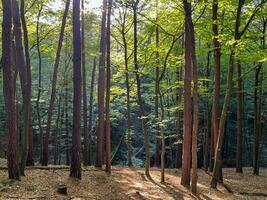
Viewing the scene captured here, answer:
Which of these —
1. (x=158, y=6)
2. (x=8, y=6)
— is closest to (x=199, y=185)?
(x=158, y=6)

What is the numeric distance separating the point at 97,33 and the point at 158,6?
7.73 metres

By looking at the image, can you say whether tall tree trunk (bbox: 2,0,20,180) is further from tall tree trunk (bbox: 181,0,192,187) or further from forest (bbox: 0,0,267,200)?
tall tree trunk (bbox: 181,0,192,187)

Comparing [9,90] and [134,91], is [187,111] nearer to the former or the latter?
[9,90]

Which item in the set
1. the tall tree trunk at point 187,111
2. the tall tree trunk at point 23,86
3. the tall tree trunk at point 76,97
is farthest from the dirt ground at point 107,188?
the tall tree trunk at point 187,111

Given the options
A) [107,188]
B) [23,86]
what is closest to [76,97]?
[23,86]

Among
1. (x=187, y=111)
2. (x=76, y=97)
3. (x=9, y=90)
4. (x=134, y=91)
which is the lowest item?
(x=187, y=111)

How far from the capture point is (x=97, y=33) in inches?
915

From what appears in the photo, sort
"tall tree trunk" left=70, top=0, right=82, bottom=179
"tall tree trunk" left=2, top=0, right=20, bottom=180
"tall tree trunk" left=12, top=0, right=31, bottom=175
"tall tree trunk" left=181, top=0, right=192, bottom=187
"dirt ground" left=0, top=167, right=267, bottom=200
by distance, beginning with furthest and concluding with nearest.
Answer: "tall tree trunk" left=181, top=0, right=192, bottom=187
"tall tree trunk" left=70, top=0, right=82, bottom=179
"tall tree trunk" left=12, top=0, right=31, bottom=175
"tall tree trunk" left=2, top=0, right=20, bottom=180
"dirt ground" left=0, top=167, right=267, bottom=200

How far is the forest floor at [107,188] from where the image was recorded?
368 inches

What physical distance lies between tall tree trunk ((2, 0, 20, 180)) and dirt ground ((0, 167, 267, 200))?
1.90 feet

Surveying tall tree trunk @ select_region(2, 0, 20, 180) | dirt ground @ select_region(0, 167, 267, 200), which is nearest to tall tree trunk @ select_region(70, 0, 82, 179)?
dirt ground @ select_region(0, 167, 267, 200)

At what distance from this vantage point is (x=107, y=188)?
11227 mm

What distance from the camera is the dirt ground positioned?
9336 mm

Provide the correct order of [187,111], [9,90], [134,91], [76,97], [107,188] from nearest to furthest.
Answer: [9,90] → [107,188] → [76,97] → [187,111] → [134,91]
